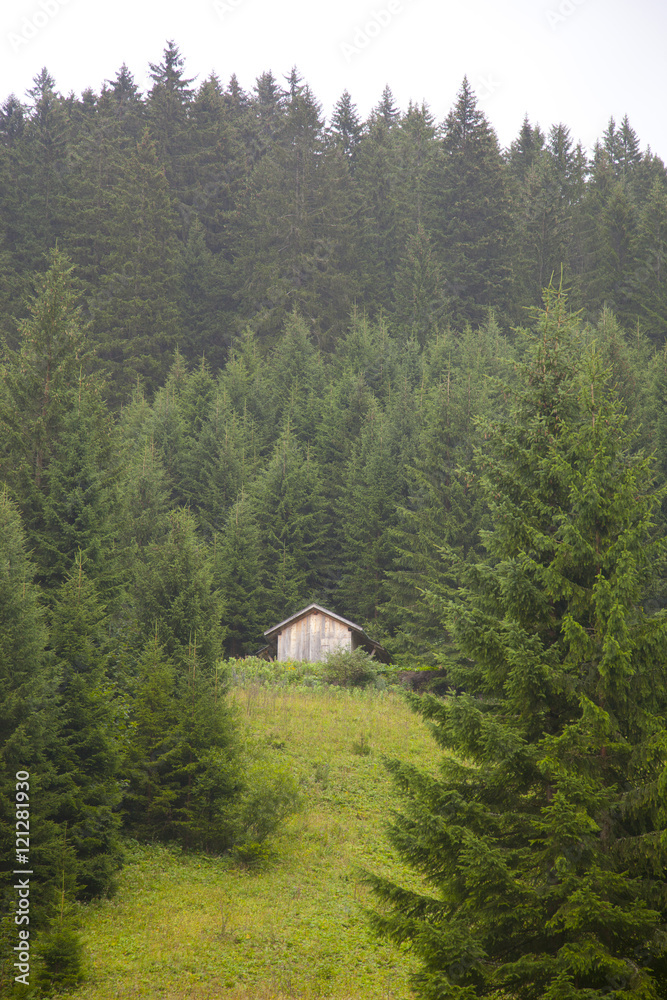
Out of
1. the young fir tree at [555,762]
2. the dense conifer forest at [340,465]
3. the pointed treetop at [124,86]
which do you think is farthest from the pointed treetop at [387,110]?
the young fir tree at [555,762]

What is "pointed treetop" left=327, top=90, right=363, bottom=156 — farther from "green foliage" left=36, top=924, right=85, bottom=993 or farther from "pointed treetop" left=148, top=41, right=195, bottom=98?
"green foliage" left=36, top=924, right=85, bottom=993

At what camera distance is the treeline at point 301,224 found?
54000mm

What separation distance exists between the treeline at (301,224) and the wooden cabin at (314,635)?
81.5 feet

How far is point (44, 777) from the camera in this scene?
1335cm

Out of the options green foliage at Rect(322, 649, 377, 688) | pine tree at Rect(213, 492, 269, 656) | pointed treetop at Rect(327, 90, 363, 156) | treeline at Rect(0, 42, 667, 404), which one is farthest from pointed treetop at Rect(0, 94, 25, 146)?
green foliage at Rect(322, 649, 377, 688)

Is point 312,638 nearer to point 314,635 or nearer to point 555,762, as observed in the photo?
point 314,635

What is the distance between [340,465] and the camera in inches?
1725

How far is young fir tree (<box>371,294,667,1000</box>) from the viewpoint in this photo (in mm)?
7727

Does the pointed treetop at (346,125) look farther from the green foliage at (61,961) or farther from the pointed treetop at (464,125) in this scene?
the green foliage at (61,961)

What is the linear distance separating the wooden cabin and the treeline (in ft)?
81.5

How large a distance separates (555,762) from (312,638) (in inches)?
991

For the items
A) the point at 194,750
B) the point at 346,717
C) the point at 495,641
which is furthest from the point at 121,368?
the point at 495,641

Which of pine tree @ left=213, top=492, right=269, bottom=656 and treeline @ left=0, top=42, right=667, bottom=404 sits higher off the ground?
treeline @ left=0, top=42, right=667, bottom=404

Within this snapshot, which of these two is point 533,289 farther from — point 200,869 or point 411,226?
point 200,869
